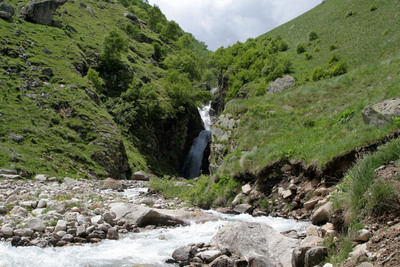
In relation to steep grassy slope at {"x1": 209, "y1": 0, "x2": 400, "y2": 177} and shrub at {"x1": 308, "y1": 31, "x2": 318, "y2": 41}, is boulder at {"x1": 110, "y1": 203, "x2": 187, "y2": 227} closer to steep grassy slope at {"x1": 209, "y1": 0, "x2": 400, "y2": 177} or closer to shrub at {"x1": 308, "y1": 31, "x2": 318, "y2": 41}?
steep grassy slope at {"x1": 209, "y1": 0, "x2": 400, "y2": 177}

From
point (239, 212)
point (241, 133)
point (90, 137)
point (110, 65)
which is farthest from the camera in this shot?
point (110, 65)

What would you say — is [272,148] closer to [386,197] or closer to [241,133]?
[241,133]

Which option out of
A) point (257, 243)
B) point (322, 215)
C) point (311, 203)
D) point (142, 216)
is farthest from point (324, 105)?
point (142, 216)

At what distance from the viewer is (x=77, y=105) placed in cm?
2917

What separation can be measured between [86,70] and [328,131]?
3768 cm

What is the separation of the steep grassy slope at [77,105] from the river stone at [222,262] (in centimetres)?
1616

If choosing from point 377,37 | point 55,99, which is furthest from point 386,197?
point 377,37

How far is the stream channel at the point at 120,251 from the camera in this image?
6820mm

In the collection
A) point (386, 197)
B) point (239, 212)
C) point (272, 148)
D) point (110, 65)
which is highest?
point (110, 65)

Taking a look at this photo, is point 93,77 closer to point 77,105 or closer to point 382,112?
point 77,105

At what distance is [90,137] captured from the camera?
89.0 ft

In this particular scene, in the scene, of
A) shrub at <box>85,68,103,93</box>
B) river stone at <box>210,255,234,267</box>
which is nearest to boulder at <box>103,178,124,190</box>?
river stone at <box>210,255,234,267</box>

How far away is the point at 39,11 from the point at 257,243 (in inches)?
2014

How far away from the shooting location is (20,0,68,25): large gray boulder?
4328 centimetres
